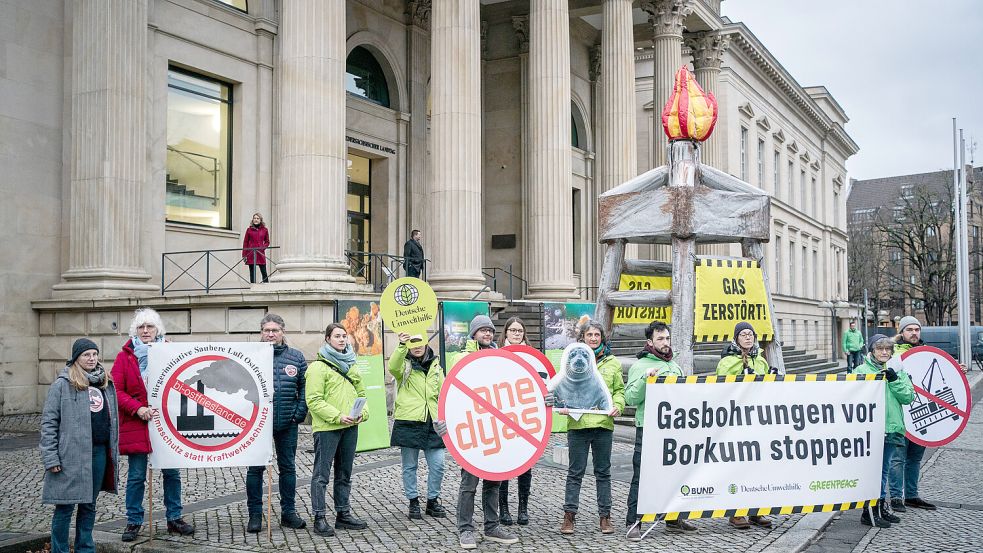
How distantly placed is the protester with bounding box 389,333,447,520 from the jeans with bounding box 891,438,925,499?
4.78 meters

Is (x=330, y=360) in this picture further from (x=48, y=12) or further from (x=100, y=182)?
(x=48, y=12)

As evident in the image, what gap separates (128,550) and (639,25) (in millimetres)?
31382

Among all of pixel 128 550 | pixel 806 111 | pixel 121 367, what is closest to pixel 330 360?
pixel 121 367

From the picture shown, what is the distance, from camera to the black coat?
318 inches

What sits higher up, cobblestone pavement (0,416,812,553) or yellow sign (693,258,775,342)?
Answer: yellow sign (693,258,775,342)

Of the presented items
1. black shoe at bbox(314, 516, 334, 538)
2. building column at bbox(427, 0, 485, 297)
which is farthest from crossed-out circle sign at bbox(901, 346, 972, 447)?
building column at bbox(427, 0, 485, 297)

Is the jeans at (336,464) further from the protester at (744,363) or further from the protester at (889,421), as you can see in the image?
the protester at (889,421)

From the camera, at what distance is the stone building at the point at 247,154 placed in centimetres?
1662

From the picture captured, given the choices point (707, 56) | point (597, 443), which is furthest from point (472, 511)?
point (707, 56)

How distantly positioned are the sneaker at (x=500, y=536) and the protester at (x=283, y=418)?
183 centimetres

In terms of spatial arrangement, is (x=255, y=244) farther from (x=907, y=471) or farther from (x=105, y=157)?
(x=907, y=471)

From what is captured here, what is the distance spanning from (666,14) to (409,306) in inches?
876

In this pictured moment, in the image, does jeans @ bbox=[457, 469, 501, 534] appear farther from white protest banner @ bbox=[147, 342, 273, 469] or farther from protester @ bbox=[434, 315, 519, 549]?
white protest banner @ bbox=[147, 342, 273, 469]

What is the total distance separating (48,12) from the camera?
1825 cm
